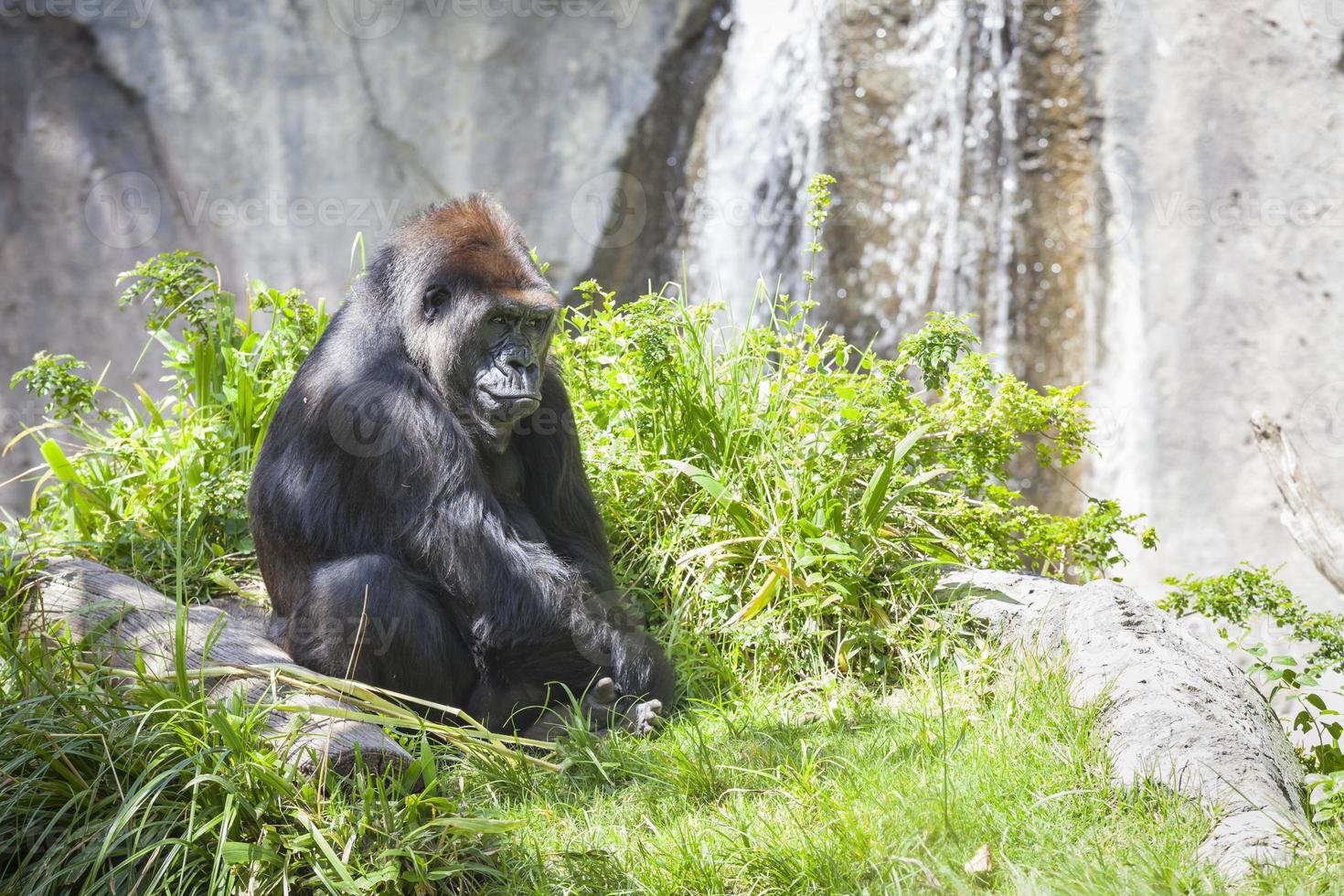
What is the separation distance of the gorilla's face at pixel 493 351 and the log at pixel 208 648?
3.21 feet

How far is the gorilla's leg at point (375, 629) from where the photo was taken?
367 centimetres

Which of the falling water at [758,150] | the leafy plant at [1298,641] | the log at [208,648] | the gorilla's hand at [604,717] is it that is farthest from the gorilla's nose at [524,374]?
the falling water at [758,150]

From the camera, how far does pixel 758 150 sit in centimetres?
977

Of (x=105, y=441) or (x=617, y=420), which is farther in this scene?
(x=105, y=441)

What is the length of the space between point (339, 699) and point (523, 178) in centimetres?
769

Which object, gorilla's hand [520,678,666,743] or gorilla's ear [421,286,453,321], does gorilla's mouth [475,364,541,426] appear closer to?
gorilla's ear [421,286,453,321]

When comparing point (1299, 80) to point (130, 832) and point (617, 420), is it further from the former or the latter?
point (130, 832)

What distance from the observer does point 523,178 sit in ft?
34.0

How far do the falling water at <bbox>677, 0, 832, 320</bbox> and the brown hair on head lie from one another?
5331 millimetres

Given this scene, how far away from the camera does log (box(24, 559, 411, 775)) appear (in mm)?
2992

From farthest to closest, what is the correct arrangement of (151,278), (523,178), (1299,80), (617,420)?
(523,178) → (1299,80) → (151,278) → (617,420)

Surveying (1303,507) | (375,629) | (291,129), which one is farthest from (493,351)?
(291,129)

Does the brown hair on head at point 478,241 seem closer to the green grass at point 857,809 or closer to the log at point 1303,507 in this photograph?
the green grass at point 857,809

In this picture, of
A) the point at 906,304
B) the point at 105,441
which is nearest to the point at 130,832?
the point at 105,441
